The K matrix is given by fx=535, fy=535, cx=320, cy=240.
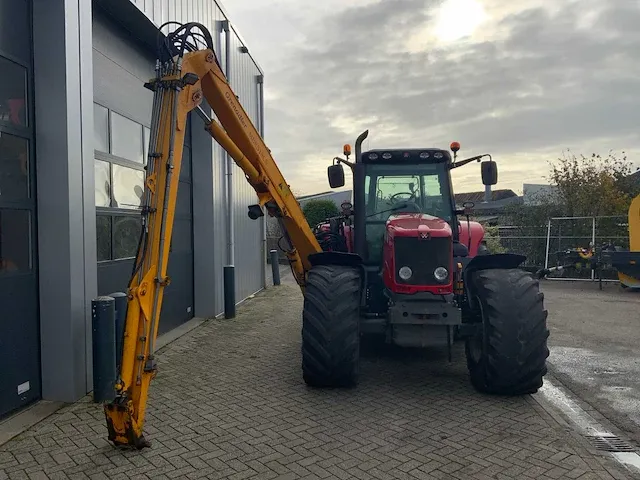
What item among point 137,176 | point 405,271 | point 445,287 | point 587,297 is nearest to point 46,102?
point 137,176

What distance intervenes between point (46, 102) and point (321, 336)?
3.46 metres

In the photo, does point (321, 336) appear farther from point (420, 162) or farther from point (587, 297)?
point (587, 297)

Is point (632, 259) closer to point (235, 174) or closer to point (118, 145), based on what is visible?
point (235, 174)

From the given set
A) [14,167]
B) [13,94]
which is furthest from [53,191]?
[13,94]

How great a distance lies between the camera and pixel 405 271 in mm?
5492

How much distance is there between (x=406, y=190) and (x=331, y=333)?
2385 mm

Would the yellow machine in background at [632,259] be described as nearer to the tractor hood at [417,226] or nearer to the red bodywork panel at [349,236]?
the red bodywork panel at [349,236]

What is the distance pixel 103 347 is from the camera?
193 inches

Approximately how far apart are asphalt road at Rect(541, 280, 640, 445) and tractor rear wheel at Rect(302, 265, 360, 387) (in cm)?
244

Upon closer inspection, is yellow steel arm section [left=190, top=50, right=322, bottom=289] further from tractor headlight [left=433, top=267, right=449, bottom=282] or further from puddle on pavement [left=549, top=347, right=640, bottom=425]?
puddle on pavement [left=549, top=347, right=640, bottom=425]

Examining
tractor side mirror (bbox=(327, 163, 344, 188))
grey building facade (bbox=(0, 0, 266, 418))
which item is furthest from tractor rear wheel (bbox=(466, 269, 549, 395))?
grey building facade (bbox=(0, 0, 266, 418))

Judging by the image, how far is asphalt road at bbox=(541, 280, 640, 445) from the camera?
5324 millimetres

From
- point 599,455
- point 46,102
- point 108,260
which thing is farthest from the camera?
point 108,260

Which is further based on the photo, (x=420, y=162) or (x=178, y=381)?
(x=420, y=162)
